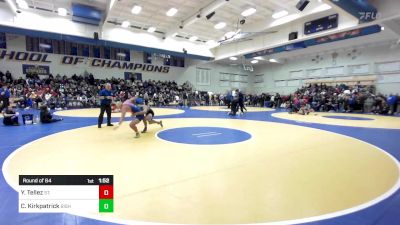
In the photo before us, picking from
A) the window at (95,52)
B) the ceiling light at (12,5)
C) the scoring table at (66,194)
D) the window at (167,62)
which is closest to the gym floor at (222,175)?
the scoring table at (66,194)

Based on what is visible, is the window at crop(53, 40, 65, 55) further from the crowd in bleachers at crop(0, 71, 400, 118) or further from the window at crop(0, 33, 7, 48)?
the window at crop(0, 33, 7, 48)

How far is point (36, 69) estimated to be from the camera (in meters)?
19.7

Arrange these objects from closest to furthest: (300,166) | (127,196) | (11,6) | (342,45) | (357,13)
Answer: (127,196)
(300,166)
(357,13)
(11,6)
(342,45)

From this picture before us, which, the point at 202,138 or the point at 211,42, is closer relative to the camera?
the point at 202,138

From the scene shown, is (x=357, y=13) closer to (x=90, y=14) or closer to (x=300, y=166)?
(x=300, y=166)

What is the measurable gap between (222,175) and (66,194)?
6.96 feet

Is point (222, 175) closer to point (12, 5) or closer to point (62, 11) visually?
point (62, 11)

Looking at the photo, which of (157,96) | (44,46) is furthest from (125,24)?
(44,46)

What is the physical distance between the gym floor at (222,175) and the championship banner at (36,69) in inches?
662

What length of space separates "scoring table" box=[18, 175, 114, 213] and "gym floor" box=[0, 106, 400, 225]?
15 cm

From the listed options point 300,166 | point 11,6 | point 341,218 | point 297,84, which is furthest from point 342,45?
point 11,6

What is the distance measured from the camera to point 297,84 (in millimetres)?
27031

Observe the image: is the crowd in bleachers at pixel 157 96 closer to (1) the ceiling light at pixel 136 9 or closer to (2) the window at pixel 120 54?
(2) the window at pixel 120 54

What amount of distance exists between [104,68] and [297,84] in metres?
22.7
